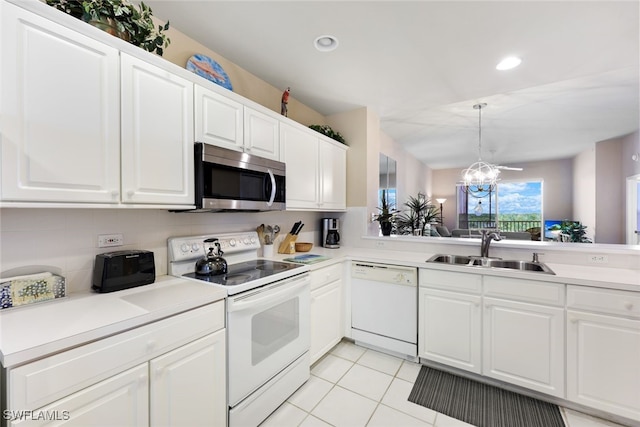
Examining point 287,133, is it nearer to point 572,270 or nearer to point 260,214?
point 260,214

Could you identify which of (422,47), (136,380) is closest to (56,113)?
(136,380)

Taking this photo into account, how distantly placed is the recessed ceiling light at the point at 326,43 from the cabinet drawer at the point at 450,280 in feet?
6.27

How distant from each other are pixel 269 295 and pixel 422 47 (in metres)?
2.11

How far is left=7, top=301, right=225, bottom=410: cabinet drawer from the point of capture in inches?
32.4

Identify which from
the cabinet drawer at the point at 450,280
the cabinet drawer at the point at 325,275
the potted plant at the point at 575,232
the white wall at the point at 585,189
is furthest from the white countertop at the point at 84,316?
the white wall at the point at 585,189

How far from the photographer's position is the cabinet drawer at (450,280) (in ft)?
6.59

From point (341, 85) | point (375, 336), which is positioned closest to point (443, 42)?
point (341, 85)

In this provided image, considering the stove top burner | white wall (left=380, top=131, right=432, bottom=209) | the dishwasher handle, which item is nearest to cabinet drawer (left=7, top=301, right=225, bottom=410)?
the stove top burner

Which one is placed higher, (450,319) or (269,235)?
(269,235)

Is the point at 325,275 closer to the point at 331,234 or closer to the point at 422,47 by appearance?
the point at 331,234

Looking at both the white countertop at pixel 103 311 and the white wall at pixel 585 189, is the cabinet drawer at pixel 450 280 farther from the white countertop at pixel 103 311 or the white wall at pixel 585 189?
the white wall at pixel 585 189

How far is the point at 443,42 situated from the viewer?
1940 mm

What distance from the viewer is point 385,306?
7.85ft

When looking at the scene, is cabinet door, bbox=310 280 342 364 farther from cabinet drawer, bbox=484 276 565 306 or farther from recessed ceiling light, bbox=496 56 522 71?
recessed ceiling light, bbox=496 56 522 71
